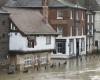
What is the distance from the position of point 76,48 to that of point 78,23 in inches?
198

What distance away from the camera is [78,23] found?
9269 centimetres

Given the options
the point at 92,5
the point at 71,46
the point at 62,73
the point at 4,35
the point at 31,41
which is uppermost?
the point at 92,5

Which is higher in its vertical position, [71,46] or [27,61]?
[71,46]

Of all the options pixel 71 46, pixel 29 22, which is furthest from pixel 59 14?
pixel 29 22

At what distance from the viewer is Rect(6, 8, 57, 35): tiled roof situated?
65750 mm

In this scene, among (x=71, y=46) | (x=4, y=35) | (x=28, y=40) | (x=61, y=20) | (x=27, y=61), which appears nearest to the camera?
(x=4, y=35)

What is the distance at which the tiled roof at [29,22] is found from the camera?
6575 cm

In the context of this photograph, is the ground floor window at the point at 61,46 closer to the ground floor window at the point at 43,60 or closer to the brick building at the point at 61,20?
the brick building at the point at 61,20

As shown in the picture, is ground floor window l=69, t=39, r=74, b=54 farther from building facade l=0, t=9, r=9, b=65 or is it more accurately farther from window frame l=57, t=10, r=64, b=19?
building facade l=0, t=9, r=9, b=65

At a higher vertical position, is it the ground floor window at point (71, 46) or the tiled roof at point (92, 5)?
the tiled roof at point (92, 5)

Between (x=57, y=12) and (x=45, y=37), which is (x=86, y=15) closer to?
(x=57, y=12)

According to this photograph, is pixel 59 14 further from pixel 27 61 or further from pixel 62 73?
pixel 62 73

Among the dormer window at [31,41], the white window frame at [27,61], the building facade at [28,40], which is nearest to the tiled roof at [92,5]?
the building facade at [28,40]

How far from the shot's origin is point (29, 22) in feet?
228
